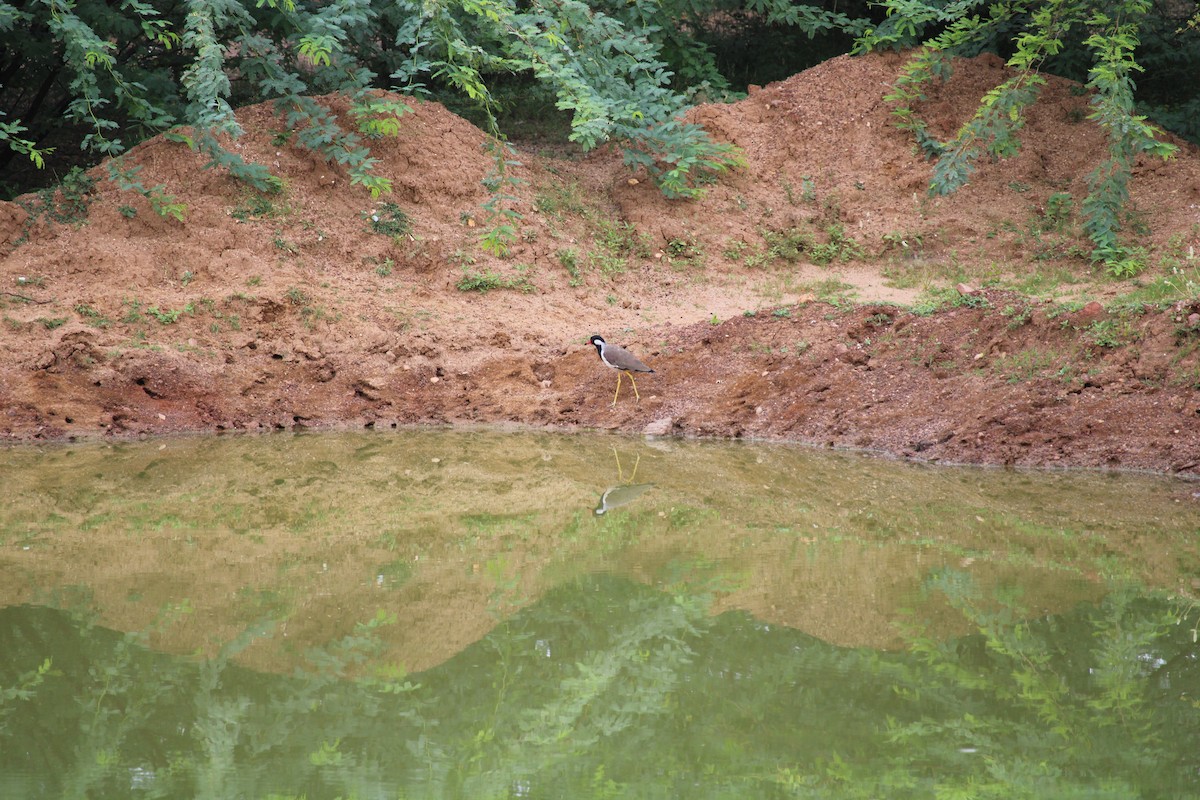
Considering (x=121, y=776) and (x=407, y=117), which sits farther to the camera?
(x=407, y=117)

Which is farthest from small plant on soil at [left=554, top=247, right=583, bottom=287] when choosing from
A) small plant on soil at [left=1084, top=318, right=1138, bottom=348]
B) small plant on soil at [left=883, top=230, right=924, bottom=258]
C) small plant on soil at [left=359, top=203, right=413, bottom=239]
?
small plant on soil at [left=1084, top=318, right=1138, bottom=348]

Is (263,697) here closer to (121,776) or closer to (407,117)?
→ (121,776)

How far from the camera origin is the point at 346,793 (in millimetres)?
4734

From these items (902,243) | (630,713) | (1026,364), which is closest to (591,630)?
(630,713)

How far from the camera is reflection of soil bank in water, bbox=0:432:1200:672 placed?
6910 millimetres

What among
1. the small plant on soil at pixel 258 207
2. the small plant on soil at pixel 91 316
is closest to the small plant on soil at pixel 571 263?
the small plant on soil at pixel 258 207

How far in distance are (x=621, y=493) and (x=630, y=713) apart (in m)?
4.09

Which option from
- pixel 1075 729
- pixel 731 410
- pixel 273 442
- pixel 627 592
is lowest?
pixel 273 442

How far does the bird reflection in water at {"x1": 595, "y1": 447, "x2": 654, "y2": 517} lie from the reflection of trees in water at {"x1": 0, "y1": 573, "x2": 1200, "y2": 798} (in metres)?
2.43

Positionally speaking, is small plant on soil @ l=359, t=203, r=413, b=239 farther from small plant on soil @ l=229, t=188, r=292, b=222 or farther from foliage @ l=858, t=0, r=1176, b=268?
foliage @ l=858, t=0, r=1176, b=268

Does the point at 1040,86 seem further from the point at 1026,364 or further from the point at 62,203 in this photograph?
the point at 62,203

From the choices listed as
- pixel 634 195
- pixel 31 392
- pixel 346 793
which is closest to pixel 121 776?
pixel 346 793

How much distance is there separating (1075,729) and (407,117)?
463 inches

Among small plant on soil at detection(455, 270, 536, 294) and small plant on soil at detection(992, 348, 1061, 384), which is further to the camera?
small plant on soil at detection(455, 270, 536, 294)
